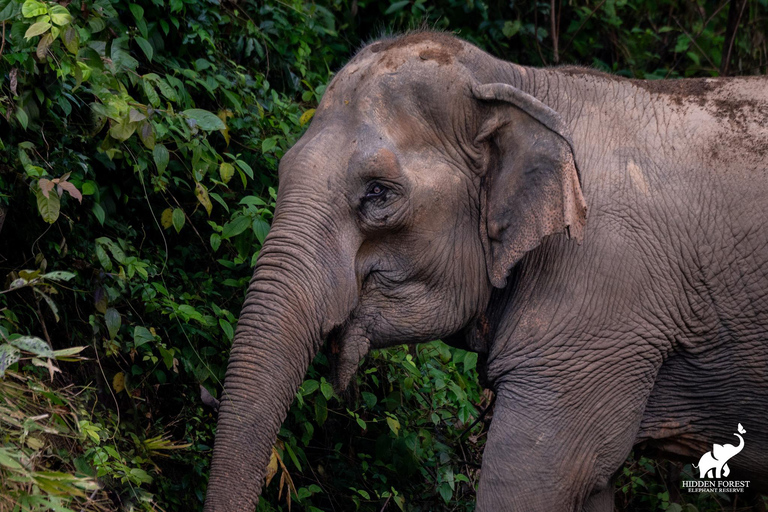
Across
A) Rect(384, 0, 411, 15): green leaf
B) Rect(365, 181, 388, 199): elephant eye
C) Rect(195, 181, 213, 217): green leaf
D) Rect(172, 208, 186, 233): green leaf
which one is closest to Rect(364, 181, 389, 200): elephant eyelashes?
Rect(365, 181, 388, 199): elephant eye

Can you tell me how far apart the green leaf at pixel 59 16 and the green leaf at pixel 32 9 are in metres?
0.04

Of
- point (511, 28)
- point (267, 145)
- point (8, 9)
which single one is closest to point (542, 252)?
point (267, 145)

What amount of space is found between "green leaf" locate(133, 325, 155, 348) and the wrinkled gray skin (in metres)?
0.72

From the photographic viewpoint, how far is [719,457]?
3.54 metres

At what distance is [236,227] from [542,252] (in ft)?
4.44

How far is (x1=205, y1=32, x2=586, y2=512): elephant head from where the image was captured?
311cm

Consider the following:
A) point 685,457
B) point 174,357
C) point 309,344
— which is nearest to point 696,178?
point 685,457

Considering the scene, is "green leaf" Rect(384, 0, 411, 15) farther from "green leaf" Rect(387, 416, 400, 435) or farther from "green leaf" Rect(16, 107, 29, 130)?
"green leaf" Rect(16, 107, 29, 130)

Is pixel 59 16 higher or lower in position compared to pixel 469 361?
higher

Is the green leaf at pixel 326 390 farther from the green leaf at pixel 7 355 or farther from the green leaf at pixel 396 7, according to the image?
the green leaf at pixel 396 7

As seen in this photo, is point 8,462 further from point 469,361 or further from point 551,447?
point 469,361

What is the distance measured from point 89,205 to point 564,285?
2003 mm

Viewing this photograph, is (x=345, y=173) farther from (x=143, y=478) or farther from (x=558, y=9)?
(x=558, y=9)

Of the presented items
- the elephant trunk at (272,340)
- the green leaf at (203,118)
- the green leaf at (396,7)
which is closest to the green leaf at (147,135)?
the green leaf at (203,118)
